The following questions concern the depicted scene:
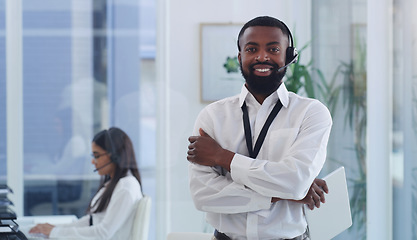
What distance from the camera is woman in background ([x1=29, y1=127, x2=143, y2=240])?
347cm

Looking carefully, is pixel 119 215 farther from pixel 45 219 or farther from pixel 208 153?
pixel 208 153

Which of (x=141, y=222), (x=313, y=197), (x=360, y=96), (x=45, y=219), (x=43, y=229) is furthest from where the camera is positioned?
(x=45, y=219)

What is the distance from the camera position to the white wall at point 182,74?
14.8 ft

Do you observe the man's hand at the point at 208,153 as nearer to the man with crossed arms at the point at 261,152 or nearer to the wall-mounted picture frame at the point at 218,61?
the man with crossed arms at the point at 261,152

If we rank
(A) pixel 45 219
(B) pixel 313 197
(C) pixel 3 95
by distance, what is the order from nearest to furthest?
(B) pixel 313 197 < (A) pixel 45 219 < (C) pixel 3 95

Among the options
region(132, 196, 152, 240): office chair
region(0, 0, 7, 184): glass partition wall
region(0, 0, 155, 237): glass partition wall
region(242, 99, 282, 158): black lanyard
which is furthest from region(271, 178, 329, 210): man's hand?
region(0, 0, 7, 184): glass partition wall

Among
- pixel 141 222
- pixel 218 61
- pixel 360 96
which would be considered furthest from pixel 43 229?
pixel 360 96

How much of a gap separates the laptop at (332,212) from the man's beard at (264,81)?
500 millimetres

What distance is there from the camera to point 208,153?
2.06 m

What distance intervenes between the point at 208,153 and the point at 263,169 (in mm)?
A: 201

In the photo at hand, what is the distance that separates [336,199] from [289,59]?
659 mm

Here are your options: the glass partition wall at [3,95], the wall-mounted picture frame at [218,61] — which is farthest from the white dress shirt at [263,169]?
the glass partition wall at [3,95]

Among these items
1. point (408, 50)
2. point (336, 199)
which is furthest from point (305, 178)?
point (408, 50)

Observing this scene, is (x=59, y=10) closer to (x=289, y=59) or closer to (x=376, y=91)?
(x=376, y=91)
